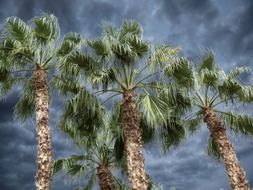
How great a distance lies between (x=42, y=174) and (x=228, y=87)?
855cm

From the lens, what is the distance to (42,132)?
43.4ft

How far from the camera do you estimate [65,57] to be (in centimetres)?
1470

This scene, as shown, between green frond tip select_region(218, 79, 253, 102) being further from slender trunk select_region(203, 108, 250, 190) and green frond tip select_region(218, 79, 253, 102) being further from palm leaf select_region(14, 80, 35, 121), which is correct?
palm leaf select_region(14, 80, 35, 121)

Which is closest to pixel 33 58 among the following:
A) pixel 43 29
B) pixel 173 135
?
pixel 43 29

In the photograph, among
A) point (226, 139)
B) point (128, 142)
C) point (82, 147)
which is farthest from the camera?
point (82, 147)

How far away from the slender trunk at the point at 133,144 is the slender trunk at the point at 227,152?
3688 millimetres

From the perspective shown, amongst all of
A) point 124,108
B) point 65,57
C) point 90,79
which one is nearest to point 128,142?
point 124,108

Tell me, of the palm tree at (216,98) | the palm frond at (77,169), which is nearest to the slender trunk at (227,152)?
the palm tree at (216,98)

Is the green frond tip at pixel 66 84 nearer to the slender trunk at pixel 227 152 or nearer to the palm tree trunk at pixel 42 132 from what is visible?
the palm tree trunk at pixel 42 132

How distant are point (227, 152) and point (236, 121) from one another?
7.13 ft

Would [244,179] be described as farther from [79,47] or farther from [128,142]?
[79,47]

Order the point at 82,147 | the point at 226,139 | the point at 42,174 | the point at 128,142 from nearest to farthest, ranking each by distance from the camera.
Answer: the point at 42,174 < the point at 128,142 < the point at 226,139 < the point at 82,147

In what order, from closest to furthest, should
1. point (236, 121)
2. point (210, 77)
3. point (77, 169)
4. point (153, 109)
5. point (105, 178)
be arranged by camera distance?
point (153, 109) → point (210, 77) → point (236, 121) → point (105, 178) → point (77, 169)

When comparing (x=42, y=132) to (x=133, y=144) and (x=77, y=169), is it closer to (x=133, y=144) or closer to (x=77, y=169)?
(x=133, y=144)
